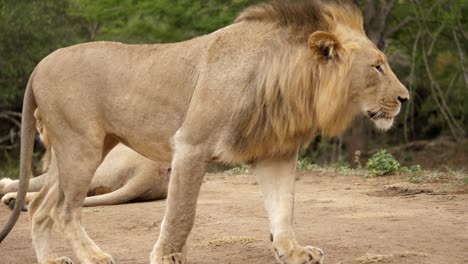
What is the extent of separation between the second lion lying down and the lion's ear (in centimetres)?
288

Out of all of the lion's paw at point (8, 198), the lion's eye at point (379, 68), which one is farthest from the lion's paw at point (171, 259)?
the lion's paw at point (8, 198)

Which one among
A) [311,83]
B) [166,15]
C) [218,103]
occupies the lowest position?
[166,15]

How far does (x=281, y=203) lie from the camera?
4.99 m

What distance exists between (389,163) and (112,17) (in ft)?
21.0

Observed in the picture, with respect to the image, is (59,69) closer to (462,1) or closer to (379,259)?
(379,259)

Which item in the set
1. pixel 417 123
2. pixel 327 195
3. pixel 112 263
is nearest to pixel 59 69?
pixel 112 263

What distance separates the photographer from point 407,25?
14562 millimetres

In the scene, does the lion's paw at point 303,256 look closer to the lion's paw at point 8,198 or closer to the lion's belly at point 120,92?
the lion's belly at point 120,92

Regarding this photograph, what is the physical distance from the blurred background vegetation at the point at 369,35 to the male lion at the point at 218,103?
6567 mm

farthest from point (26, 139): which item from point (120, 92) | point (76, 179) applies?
point (120, 92)

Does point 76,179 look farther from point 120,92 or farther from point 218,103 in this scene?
point 218,103

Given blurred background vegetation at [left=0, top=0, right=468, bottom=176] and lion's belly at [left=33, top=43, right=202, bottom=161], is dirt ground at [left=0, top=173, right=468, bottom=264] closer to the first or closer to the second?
lion's belly at [left=33, top=43, right=202, bottom=161]

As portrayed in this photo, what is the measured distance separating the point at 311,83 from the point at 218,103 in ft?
1.63

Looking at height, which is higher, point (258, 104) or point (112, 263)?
point (258, 104)
